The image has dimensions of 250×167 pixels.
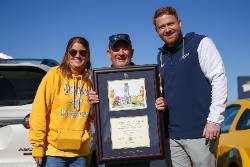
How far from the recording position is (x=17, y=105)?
5258 millimetres

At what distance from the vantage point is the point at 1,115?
16.8ft

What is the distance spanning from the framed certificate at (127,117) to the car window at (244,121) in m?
2.01

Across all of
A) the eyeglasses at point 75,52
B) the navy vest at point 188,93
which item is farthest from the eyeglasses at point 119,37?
the navy vest at point 188,93

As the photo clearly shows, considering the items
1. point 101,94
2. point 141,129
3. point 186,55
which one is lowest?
point 141,129

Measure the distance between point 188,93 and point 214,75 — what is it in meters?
0.28

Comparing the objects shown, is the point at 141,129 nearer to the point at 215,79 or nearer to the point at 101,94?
the point at 101,94

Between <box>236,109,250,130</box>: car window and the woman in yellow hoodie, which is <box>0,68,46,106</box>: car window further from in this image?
<box>236,109,250,130</box>: car window

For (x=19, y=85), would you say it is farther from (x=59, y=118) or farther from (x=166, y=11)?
(x=166, y=11)

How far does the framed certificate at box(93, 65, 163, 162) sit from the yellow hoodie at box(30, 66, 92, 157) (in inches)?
6.2

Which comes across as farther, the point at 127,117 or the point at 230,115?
the point at 230,115

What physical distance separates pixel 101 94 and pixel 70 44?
1.83 feet

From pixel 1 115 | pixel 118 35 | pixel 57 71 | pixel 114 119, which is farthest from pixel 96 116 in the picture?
pixel 1 115

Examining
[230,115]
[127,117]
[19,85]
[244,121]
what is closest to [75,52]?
[127,117]

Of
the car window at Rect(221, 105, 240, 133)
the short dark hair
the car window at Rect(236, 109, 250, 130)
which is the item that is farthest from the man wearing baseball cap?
the car window at Rect(221, 105, 240, 133)
